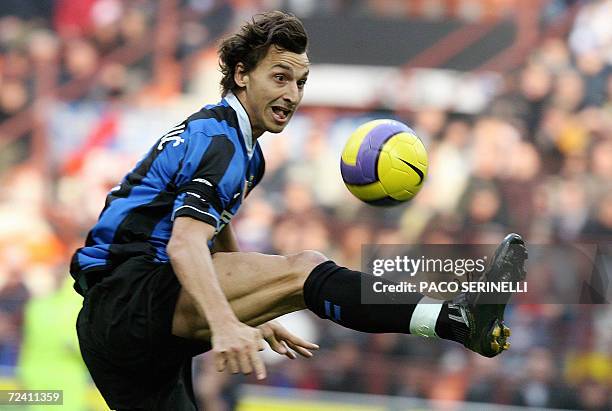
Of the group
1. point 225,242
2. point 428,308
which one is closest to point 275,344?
point 225,242

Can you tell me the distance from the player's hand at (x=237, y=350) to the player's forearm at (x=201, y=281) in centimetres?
7

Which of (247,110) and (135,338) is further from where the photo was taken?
(247,110)

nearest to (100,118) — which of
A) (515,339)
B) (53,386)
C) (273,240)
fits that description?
(273,240)

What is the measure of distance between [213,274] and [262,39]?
1.26 meters

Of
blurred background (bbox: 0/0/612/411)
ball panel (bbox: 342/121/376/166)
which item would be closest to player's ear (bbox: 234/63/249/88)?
ball panel (bbox: 342/121/376/166)

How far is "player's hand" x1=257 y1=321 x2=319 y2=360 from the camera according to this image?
486 cm

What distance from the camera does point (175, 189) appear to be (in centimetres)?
430

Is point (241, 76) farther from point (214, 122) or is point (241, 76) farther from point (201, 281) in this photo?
point (201, 281)

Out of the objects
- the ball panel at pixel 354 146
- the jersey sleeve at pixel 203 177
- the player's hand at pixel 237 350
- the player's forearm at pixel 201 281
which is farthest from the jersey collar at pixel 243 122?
the player's hand at pixel 237 350

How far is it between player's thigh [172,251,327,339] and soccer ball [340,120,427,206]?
60 cm

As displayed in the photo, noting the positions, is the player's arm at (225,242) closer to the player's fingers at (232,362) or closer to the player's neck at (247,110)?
the player's neck at (247,110)

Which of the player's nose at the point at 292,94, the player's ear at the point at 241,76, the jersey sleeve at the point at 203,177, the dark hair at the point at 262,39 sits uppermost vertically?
the dark hair at the point at 262,39

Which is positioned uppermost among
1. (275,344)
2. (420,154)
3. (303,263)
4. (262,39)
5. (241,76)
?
(262,39)

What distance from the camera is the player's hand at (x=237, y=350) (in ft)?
11.9
